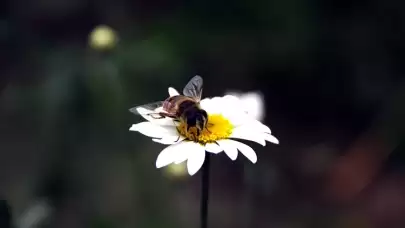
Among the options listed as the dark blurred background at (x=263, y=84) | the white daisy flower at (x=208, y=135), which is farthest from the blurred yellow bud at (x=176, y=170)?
the white daisy flower at (x=208, y=135)

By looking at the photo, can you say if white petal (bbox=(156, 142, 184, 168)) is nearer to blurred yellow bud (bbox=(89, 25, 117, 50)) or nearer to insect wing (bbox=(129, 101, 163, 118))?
insect wing (bbox=(129, 101, 163, 118))

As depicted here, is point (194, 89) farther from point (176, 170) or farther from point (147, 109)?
point (176, 170)

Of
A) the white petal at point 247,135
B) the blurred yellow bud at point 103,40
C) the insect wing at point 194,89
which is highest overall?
the blurred yellow bud at point 103,40

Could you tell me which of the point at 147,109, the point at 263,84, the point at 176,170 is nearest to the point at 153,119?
the point at 147,109

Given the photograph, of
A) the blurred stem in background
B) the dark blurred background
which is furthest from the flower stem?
the dark blurred background

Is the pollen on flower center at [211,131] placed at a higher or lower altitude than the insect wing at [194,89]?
lower

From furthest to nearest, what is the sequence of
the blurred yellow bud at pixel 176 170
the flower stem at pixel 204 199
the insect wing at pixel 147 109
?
the blurred yellow bud at pixel 176 170 → the insect wing at pixel 147 109 → the flower stem at pixel 204 199

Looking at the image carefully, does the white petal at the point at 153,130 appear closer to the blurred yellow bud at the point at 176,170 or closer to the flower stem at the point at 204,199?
the flower stem at the point at 204,199

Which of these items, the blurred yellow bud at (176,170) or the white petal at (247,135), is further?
the blurred yellow bud at (176,170)
